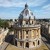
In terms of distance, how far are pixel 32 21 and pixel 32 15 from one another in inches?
82.1

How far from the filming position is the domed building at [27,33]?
43.1 m

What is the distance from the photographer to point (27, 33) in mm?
43812

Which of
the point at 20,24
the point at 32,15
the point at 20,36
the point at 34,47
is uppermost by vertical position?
the point at 32,15

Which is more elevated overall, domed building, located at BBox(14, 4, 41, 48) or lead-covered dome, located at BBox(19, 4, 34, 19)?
lead-covered dome, located at BBox(19, 4, 34, 19)

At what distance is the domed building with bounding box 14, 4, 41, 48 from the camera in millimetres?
43125

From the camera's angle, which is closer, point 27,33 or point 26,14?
point 27,33

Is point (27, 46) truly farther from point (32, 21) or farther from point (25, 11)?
point (25, 11)

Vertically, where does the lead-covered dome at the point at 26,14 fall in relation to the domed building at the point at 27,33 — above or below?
above

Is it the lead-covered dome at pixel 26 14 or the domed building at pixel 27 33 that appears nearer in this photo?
the domed building at pixel 27 33

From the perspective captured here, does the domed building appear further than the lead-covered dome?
No

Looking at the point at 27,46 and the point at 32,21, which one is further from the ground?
the point at 32,21

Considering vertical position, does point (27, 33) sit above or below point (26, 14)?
below

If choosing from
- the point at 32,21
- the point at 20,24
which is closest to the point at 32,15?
the point at 32,21

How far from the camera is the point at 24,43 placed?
141 ft
